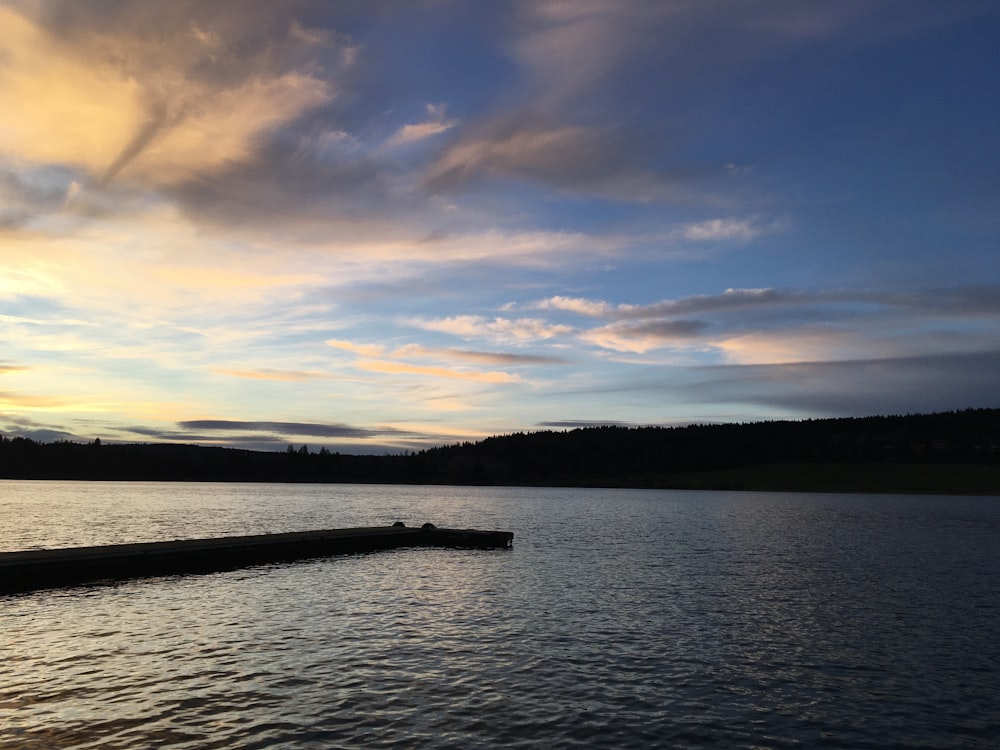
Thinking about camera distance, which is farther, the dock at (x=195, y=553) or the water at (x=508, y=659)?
the dock at (x=195, y=553)

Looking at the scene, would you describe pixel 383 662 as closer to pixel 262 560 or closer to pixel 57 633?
pixel 57 633

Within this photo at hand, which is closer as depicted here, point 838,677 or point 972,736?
point 972,736

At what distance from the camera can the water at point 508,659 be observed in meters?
17.8

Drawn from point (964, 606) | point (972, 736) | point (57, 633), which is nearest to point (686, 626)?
point (972, 736)

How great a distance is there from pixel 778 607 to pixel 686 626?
8227 mm

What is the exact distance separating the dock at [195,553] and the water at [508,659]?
232 centimetres

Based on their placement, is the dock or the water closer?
the water

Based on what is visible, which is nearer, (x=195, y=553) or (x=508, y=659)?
(x=508, y=659)

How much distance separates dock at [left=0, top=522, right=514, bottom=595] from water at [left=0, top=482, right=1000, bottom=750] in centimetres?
232

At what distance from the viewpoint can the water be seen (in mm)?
17828

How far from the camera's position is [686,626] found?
102ft

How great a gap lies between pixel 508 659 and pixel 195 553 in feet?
97.9

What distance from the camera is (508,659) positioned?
24672mm

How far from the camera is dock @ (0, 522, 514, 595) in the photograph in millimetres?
37688
